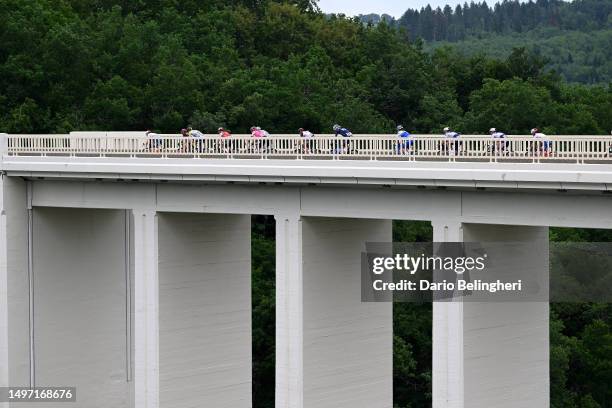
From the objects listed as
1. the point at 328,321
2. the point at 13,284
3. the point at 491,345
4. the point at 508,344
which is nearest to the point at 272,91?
the point at 13,284

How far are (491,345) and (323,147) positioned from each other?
7.08 meters

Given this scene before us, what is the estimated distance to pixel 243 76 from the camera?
86.9 metres

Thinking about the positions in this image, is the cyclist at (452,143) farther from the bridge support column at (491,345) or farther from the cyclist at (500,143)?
the bridge support column at (491,345)

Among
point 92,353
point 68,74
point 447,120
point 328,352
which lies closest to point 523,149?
point 328,352

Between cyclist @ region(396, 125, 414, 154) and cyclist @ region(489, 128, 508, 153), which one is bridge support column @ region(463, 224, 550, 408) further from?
cyclist @ region(396, 125, 414, 154)

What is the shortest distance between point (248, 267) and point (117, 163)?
583cm

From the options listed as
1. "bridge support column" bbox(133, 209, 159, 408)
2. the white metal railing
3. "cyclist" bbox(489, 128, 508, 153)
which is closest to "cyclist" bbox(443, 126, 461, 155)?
the white metal railing

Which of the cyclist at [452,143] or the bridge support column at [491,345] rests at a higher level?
the cyclist at [452,143]

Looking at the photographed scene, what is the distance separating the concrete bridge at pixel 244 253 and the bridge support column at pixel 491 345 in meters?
0.05

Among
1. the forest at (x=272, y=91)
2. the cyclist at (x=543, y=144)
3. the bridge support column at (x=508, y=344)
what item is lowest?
the bridge support column at (x=508, y=344)

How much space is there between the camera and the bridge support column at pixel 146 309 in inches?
1868

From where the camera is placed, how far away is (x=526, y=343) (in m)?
43.0

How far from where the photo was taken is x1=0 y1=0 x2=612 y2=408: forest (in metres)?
72.4

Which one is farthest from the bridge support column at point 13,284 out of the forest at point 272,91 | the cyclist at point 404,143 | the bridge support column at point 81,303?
the forest at point 272,91
